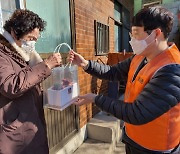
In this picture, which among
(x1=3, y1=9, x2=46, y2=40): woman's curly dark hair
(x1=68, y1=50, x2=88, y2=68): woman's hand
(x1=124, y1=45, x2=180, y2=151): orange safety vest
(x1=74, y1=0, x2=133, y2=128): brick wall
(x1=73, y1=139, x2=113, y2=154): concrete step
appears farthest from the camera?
(x1=74, y1=0, x2=133, y2=128): brick wall

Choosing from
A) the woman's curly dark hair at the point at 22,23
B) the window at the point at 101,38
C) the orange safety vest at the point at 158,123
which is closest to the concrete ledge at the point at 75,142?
the window at the point at 101,38

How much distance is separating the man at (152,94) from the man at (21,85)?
0.42 metres

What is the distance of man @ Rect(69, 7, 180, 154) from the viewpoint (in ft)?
4.33

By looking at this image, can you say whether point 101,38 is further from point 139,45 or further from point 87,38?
point 139,45

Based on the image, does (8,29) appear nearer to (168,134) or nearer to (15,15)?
(15,15)

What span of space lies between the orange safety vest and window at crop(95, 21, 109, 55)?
291cm

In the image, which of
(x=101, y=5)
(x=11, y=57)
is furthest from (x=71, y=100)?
(x=101, y=5)

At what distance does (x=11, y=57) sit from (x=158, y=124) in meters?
1.18

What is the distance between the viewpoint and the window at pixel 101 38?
A: 4.43 meters

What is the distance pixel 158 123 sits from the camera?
1.50m

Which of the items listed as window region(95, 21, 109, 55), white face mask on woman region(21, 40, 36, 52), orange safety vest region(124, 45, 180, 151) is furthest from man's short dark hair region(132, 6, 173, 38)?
window region(95, 21, 109, 55)

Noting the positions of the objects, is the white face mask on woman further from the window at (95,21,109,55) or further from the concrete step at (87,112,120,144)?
the window at (95,21,109,55)

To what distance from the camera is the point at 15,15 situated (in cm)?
160

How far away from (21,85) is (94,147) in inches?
101
